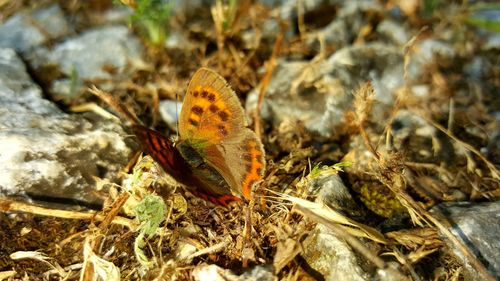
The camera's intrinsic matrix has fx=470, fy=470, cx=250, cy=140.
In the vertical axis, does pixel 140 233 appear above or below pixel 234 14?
below

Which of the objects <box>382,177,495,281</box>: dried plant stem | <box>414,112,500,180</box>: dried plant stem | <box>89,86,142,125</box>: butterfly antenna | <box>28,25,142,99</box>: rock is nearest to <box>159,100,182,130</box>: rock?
<box>89,86,142,125</box>: butterfly antenna

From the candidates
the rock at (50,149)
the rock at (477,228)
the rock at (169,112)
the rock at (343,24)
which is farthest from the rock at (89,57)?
the rock at (477,228)

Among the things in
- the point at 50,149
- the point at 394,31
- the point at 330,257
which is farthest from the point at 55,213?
the point at 394,31

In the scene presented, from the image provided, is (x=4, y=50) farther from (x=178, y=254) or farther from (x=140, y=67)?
(x=178, y=254)

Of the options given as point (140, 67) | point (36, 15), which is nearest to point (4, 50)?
point (36, 15)

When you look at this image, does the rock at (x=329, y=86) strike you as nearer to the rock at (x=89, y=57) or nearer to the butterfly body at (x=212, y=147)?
the butterfly body at (x=212, y=147)

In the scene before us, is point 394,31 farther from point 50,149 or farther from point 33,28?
point 33,28

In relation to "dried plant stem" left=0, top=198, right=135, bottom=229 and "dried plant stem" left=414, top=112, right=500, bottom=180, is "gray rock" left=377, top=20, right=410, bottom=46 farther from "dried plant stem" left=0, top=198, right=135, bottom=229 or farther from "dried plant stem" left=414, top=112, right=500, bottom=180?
"dried plant stem" left=0, top=198, right=135, bottom=229
